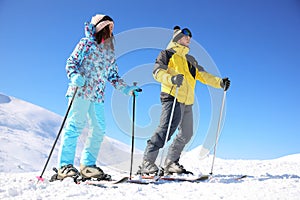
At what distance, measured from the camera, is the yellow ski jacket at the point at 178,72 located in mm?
4406

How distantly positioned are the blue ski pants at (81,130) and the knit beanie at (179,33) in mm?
1752

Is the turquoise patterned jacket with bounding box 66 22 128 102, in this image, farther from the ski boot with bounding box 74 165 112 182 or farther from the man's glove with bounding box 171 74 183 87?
the man's glove with bounding box 171 74 183 87

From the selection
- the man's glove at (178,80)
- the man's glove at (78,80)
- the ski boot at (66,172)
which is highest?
the man's glove at (178,80)

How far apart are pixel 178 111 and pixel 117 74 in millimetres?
1105

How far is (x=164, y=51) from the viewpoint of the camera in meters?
4.60

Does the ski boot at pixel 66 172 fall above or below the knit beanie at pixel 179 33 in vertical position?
below

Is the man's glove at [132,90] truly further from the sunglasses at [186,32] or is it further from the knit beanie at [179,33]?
the sunglasses at [186,32]

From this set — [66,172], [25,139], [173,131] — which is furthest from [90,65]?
[25,139]

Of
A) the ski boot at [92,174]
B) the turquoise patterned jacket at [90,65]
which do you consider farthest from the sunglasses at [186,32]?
the ski boot at [92,174]

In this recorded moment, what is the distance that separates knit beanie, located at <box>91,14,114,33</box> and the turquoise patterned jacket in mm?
68

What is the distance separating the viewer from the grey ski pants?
4281mm

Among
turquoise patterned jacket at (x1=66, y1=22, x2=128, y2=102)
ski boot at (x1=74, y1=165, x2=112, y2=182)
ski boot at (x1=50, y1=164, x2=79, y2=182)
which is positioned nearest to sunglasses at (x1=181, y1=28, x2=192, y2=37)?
turquoise patterned jacket at (x1=66, y1=22, x2=128, y2=102)

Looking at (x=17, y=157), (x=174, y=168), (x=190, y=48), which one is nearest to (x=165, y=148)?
(x=174, y=168)

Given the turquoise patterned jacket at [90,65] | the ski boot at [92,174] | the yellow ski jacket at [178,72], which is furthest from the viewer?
the yellow ski jacket at [178,72]
